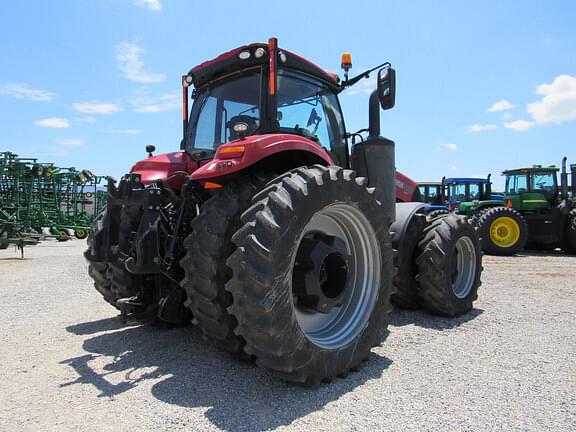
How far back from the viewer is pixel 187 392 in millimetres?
2592

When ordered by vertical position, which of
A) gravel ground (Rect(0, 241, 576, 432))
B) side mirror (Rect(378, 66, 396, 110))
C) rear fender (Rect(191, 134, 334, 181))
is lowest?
gravel ground (Rect(0, 241, 576, 432))

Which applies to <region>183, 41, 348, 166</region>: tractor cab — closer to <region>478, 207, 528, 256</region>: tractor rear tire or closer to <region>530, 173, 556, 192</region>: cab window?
<region>478, 207, 528, 256</region>: tractor rear tire

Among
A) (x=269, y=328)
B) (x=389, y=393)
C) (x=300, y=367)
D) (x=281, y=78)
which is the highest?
(x=281, y=78)

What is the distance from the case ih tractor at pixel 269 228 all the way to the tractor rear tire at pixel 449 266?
0.8 inches

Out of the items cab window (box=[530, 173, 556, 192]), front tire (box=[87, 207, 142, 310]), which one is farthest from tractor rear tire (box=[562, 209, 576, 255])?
front tire (box=[87, 207, 142, 310])

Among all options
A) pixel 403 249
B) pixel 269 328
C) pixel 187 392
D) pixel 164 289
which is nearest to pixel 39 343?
pixel 164 289

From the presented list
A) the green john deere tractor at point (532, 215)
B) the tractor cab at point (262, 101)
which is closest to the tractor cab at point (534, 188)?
the green john deere tractor at point (532, 215)

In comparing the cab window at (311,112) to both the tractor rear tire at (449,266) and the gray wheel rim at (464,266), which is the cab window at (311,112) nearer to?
the tractor rear tire at (449,266)

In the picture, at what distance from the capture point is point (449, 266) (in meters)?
4.43

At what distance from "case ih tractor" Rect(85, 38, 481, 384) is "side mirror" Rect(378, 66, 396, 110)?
0.4 inches

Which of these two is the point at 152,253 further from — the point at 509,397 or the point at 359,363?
the point at 509,397

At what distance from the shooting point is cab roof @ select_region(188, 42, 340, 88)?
3.47 metres

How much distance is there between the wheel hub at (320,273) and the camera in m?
2.89

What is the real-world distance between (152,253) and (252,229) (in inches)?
35.8
